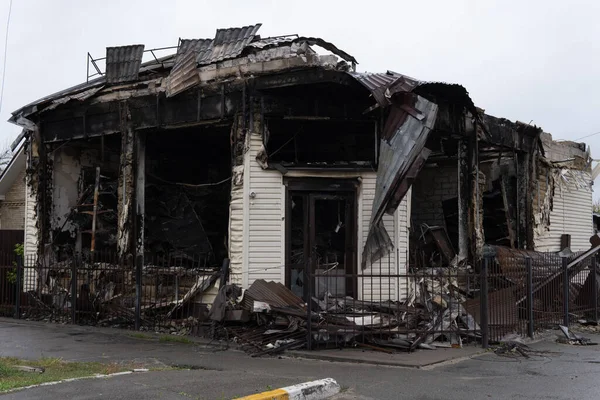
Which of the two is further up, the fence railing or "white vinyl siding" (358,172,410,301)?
"white vinyl siding" (358,172,410,301)

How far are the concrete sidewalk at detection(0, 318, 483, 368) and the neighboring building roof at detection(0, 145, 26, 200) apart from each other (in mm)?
7776

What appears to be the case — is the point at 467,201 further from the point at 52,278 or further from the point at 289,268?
the point at 52,278

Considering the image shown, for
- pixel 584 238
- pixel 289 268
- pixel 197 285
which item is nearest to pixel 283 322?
pixel 289 268

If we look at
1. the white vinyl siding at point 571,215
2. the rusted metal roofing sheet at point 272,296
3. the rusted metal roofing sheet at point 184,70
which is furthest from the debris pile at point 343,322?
the white vinyl siding at point 571,215

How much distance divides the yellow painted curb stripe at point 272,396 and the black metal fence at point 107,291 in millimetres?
5748

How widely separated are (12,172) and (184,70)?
1074cm

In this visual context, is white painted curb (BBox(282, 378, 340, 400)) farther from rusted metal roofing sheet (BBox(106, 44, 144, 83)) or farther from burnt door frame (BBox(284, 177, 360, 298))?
rusted metal roofing sheet (BBox(106, 44, 144, 83))

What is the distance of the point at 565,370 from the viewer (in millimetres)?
8516

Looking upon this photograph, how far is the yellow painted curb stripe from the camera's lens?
6.08 m

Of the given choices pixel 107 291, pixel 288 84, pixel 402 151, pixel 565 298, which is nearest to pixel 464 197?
pixel 565 298

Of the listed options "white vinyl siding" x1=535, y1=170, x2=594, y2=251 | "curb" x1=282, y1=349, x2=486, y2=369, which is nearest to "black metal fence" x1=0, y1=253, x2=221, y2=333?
"curb" x1=282, y1=349, x2=486, y2=369

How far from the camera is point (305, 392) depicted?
21.4 feet

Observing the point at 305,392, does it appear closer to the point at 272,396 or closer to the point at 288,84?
the point at 272,396

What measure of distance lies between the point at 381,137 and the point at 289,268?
312cm
